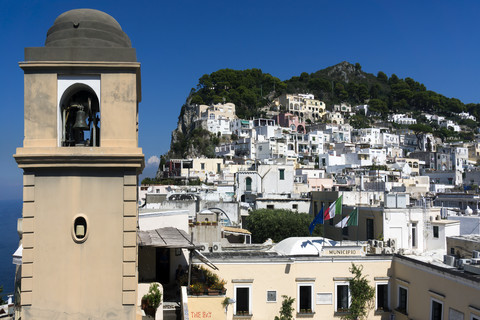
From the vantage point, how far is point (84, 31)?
8672 mm

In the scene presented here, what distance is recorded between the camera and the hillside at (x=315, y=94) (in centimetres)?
11575

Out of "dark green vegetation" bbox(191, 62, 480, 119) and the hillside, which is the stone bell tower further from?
"dark green vegetation" bbox(191, 62, 480, 119)

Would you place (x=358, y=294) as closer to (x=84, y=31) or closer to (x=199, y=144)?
(x=84, y=31)

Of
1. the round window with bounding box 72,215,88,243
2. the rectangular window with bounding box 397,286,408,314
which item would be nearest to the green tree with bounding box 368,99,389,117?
the rectangular window with bounding box 397,286,408,314

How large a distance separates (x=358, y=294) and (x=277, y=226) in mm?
17599

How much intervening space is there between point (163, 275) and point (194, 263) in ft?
4.15

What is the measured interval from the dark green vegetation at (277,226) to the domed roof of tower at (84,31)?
2744cm

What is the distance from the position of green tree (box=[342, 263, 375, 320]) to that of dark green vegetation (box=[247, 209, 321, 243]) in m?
16.8

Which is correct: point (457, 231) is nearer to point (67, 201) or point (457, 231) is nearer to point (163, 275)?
point (163, 275)

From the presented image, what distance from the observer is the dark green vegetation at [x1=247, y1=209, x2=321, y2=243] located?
34844mm

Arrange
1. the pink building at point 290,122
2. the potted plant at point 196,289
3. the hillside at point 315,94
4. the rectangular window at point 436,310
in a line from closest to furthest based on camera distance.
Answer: the potted plant at point 196,289, the rectangular window at point 436,310, the pink building at point 290,122, the hillside at point 315,94

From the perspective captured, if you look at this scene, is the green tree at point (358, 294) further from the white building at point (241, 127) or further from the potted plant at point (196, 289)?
the white building at point (241, 127)

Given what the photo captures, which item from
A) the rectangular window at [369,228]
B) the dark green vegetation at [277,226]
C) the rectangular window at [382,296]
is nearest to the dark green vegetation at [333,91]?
the dark green vegetation at [277,226]

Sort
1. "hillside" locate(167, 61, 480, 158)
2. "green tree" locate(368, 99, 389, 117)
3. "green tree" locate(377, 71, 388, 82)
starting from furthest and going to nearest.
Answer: "green tree" locate(377, 71, 388, 82) → "green tree" locate(368, 99, 389, 117) → "hillside" locate(167, 61, 480, 158)
